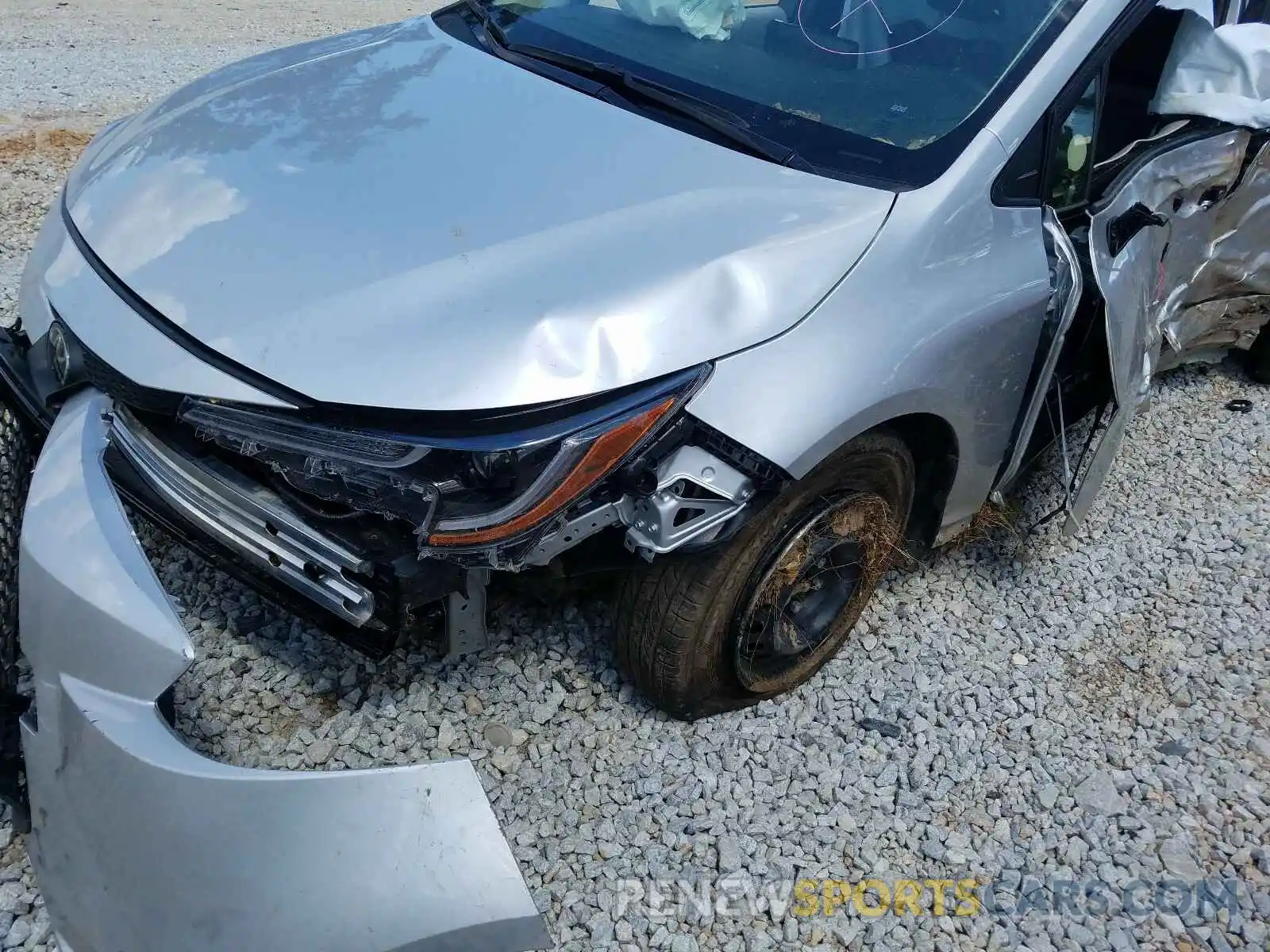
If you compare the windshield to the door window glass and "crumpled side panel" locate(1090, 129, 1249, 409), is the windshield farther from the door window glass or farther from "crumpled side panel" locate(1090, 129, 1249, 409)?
"crumpled side panel" locate(1090, 129, 1249, 409)

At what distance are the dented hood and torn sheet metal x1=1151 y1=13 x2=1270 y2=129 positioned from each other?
1.33 metres

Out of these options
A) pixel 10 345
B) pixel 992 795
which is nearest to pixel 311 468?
pixel 10 345

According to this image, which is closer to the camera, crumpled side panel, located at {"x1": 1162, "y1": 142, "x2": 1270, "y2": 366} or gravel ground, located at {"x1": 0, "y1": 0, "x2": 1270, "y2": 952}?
gravel ground, located at {"x1": 0, "y1": 0, "x2": 1270, "y2": 952}

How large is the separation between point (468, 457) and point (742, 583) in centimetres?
71

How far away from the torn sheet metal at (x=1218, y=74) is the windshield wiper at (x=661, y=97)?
1.37 metres

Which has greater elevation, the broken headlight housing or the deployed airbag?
the deployed airbag

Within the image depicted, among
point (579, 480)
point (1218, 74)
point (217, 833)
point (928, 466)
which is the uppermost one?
point (1218, 74)

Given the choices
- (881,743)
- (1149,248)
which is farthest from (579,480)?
(1149,248)

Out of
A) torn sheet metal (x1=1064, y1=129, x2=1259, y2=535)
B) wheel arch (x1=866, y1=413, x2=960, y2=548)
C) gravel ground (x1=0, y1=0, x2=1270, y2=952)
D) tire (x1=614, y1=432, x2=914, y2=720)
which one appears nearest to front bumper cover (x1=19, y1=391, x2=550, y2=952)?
gravel ground (x1=0, y1=0, x2=1270, y2=952)

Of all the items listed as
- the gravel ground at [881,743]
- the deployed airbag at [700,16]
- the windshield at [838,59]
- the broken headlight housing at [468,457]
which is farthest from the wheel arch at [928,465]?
the deployed airbag at [700,16]

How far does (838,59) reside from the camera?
2.44m

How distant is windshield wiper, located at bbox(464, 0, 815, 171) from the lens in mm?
2199

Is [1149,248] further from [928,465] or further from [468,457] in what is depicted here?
[468,457]

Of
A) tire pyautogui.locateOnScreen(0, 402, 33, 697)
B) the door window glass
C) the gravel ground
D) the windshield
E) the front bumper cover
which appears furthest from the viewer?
the door window glass
